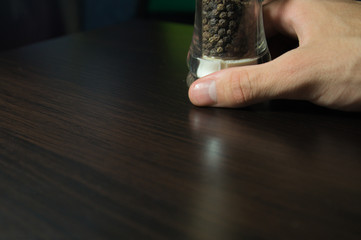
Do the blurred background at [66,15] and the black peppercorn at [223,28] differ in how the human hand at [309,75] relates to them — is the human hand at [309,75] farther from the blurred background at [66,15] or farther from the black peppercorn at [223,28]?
the blurred background at [66,15]

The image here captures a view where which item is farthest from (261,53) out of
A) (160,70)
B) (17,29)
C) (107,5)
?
(107,5)

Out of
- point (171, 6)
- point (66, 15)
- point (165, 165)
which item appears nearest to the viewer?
point (165, 165)

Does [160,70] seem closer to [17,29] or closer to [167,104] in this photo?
[167,104]

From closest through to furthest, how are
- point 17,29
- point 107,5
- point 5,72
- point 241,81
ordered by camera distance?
point 241,81
point 5,72
point 17,29
point 107,5

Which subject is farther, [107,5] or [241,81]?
[107,5]

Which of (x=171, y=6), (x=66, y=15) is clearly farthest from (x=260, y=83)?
(x=66, y=15)

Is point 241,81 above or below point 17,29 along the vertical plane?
above

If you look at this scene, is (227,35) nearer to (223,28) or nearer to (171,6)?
(223,28)

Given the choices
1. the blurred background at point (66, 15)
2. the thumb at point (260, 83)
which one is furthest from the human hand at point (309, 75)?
the blurred background at point (66, 15)
